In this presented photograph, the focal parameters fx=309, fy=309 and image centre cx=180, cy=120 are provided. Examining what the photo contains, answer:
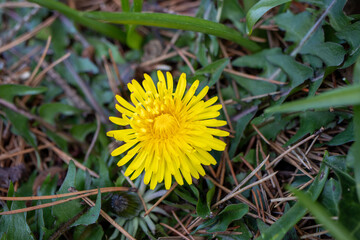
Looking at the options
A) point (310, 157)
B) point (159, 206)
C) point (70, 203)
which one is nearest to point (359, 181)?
point (310, 157)

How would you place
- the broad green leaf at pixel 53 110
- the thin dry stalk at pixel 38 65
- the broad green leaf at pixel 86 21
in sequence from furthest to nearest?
the thin dry stalk at pixel 38 65, the broad green leaf at pixel 53 110, the broad green leaf at pixel 86 21

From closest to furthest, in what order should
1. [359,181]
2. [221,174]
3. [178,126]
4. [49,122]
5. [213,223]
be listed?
[359,181] < [178,126] < [213,223] < [221,174] < [49,122]


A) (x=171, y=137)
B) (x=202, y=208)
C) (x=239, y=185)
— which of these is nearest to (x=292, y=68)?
(x=239, y=185)

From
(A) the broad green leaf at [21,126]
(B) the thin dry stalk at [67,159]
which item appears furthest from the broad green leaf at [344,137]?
(A) the broad green leaf at [21,126]

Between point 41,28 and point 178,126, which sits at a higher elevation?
Answer: point 41,28

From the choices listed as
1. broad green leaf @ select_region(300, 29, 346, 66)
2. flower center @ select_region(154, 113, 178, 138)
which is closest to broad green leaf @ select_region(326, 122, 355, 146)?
broad green leaf @ select_region(300, 29, 346, 66)

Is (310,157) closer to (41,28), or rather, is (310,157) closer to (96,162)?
(96,162)

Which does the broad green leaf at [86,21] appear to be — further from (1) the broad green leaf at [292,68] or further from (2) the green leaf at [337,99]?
(2) the green leaf at [337,99]
